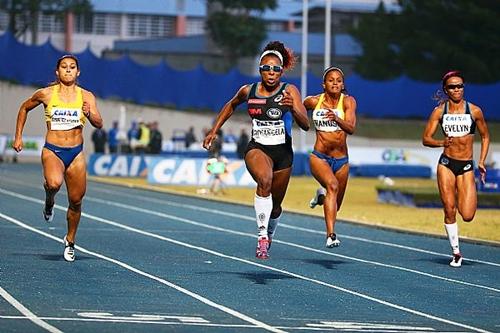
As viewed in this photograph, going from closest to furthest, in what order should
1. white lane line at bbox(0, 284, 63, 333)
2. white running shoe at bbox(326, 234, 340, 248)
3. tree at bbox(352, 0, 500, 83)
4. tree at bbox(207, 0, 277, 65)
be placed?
white lane line at bbox(0, 284, 63, 333), white running shoe at bbox(326, 234, 340, 248), tree at bbox(352, 0, 500, 83), tree at bbox(207, 0, 277, 65)

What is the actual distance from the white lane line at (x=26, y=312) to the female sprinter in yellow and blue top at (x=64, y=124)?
303 cm

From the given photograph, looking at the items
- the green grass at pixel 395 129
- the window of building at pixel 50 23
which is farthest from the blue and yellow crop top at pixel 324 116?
the window of building at pixel 50 23

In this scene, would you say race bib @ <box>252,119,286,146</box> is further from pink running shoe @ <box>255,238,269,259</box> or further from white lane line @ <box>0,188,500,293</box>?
white lane line @ <box>0,188,500,293</box>

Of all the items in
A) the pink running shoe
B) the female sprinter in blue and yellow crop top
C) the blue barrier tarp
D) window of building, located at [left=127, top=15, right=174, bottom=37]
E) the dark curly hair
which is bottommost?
the pink running shoe

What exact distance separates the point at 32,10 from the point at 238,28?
13012 millimetres

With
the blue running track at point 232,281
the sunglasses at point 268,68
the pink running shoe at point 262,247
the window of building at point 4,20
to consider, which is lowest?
the blue running track at point 232,281

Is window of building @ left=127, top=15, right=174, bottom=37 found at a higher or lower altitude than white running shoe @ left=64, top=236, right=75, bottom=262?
higher

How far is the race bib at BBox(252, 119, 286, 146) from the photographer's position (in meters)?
16.7

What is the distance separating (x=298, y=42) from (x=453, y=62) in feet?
56.1

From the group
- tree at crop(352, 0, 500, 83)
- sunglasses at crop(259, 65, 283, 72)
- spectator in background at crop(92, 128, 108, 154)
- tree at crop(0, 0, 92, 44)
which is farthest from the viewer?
tree at crop(0, 0, 92, 44)

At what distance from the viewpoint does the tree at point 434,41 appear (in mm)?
74562

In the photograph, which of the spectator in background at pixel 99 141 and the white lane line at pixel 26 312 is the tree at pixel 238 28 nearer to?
the spectator in background at pixel 99 141

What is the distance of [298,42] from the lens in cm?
9106

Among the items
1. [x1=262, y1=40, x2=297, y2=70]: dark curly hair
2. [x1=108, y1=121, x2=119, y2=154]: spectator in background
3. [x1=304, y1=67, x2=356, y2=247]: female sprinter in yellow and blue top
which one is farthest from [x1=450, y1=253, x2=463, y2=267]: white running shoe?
[x1=108, y1=121, x2=119, y2=154]: spectator in background
